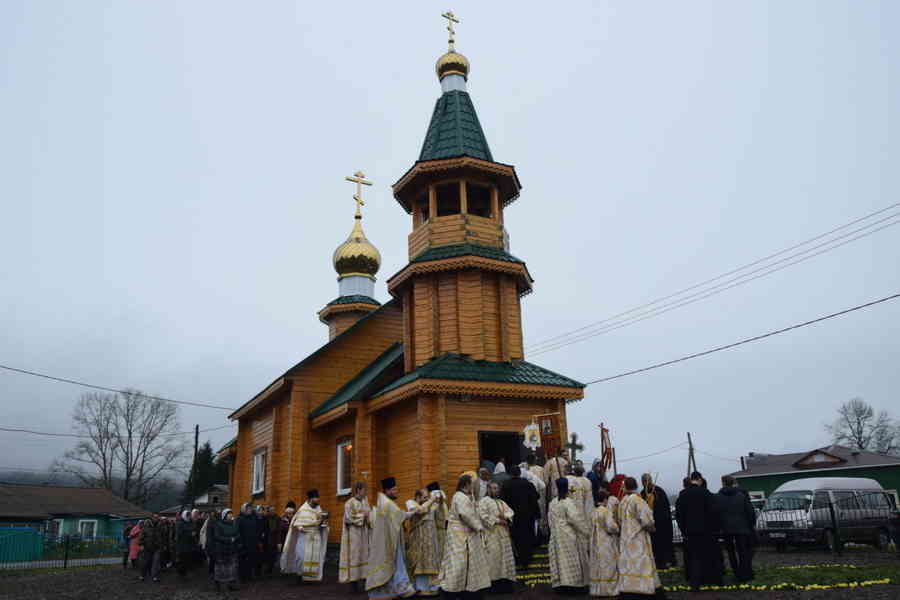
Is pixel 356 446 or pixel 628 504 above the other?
pixel 356 446

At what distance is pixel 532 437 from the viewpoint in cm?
1647

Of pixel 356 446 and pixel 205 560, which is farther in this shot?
pixel 205 560

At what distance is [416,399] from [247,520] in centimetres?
477

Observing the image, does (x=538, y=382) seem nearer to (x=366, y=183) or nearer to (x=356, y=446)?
(x=356, y=446)

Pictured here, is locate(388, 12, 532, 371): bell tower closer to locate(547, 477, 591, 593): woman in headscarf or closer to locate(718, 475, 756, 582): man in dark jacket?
locate(547, 477, 591, 593): woman in headscarf

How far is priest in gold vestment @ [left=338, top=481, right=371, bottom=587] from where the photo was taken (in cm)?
1300

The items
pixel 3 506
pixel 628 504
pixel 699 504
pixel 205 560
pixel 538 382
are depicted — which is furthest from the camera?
pixel 3 506

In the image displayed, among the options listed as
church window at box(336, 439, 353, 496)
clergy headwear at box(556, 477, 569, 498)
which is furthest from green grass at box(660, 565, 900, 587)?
church window at box(336, 439, 353, 496)

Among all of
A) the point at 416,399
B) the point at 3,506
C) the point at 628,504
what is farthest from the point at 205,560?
the point at 3,506

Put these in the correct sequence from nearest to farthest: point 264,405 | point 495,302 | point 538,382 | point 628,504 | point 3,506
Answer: point 628,504 → point 538,382 → point 495,302 → point 264,405 → point 3,506

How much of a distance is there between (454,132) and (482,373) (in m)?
8.09

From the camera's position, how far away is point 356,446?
1830cm

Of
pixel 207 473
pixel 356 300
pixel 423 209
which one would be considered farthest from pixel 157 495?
pixel 423 209

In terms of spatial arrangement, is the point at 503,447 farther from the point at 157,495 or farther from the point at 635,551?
the point at 157,495
